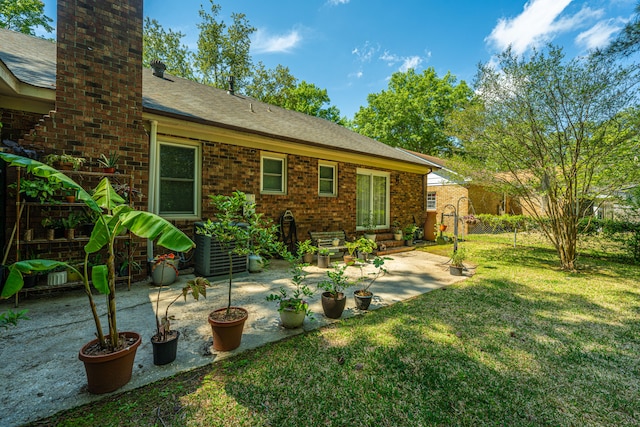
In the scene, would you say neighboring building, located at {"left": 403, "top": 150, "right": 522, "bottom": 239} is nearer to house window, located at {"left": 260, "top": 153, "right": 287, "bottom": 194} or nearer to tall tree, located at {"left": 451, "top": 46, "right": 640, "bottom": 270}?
tall tree, located at {"left": 451, "top": 46, "right": 640, "bottom": 270}

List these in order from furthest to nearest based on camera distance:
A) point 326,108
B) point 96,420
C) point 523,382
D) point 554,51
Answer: point 326,108
point 554,51
point 523,382
point 96,420

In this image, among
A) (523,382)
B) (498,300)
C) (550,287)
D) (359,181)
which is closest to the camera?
(523,382)

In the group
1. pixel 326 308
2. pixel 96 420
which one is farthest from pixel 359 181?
pixel 96 420

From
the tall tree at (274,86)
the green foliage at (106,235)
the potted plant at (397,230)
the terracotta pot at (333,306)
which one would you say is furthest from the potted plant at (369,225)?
the tall tree at (274,86)

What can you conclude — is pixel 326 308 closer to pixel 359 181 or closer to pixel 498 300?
pixel 498 300

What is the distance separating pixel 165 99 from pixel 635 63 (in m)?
10.6

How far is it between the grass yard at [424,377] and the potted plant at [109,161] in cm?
405

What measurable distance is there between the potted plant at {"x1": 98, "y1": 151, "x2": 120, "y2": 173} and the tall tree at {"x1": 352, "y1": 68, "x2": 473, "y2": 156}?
2705 centimetres

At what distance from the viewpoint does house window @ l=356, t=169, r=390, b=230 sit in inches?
394

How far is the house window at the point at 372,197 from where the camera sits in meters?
10.0

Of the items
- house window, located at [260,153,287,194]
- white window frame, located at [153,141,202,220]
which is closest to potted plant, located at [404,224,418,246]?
house window, located at [260,153,287,194]

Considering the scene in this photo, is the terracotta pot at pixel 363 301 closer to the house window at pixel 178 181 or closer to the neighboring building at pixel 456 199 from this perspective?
the house window at pixel 178 181

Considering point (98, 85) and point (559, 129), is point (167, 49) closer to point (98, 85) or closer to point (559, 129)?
point (98, 85)

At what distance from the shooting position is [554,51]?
6254mm
